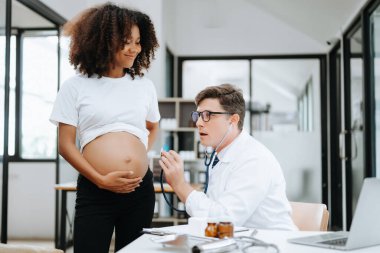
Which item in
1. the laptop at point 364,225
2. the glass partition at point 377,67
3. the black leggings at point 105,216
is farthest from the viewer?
the glass partition at point 377,67

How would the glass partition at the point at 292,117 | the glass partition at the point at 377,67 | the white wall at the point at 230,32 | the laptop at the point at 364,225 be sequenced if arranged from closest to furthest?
the laptop at the point at 364,225 → the glass partition at the point at 377,67 → the glass partition at the point at 292,117 → the white wall at the point at 230,32

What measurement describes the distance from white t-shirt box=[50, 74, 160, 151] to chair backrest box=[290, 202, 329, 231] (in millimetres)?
688

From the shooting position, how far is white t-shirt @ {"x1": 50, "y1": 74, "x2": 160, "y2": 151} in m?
1.84

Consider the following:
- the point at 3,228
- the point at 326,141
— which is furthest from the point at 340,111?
the point at 3,228

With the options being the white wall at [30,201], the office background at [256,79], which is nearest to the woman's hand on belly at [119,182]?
the office background at [256,79]

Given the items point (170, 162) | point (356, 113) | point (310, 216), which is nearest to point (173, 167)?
point (170, 162)

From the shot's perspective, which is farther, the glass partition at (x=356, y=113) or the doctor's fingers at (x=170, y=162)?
the glass partition at (x=356, y=113)

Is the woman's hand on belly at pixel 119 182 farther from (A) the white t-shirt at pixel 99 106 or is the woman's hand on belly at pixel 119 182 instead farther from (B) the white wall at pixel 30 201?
(B) the white wall at pixel 30 201

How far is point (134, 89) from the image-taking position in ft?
6.39

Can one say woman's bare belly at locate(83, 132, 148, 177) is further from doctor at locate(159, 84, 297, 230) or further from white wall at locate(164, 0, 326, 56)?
white wall at locate(164, 0, 326, 56)

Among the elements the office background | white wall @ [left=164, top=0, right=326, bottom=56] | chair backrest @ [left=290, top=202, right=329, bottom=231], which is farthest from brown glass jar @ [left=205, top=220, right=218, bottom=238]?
white wall @ [left=164, top=0, right=326, bottom=56]

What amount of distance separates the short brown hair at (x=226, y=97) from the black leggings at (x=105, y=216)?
1.42ft

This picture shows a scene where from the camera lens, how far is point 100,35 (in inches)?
74.9

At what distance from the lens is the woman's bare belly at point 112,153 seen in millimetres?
1858
